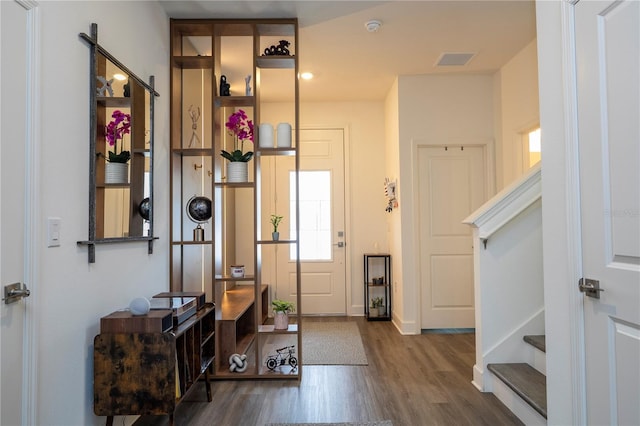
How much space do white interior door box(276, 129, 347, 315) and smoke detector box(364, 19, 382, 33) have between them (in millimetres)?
1961

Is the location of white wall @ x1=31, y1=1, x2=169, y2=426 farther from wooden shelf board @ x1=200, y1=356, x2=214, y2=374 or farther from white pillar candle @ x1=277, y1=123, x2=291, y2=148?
white pillar candle @ x1=277, y1=123, x2=291, y2=148

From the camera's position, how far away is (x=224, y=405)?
8.04 ft

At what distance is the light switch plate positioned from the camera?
5.14 feet

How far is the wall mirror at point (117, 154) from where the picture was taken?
73.3 inches

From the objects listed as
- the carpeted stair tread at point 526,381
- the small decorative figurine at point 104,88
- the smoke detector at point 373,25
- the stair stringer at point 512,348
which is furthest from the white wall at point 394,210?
the small decorative figurine at point 104,88

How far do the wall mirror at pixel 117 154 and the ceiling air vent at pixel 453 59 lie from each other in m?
2.77

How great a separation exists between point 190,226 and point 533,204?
2688mm

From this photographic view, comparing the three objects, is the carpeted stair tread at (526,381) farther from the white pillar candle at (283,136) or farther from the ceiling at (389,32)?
the ceiling at (389,32)

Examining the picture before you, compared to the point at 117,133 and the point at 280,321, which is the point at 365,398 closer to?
the point at 280,321

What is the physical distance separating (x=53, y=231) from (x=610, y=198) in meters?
2.21

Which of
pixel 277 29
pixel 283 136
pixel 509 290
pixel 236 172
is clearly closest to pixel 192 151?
pixel 236 172

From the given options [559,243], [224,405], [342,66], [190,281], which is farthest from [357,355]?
[342,66]

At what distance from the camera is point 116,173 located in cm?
202

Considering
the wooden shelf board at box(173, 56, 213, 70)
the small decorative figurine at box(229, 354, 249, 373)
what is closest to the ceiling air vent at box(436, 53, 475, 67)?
the wooden shelf board at box(173, 56, 213, 70)
